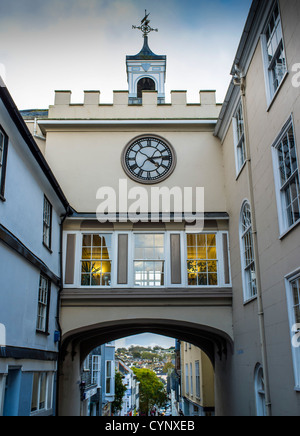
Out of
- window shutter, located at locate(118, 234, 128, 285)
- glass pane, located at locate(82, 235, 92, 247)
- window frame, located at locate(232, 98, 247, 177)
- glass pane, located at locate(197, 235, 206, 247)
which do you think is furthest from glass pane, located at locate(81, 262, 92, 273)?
window frame, located at locate(232, 98, 247, 177)

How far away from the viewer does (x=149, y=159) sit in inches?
621

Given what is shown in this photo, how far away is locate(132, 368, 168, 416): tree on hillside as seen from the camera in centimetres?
7312

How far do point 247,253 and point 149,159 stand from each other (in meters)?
5.06

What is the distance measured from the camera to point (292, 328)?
8742 mm

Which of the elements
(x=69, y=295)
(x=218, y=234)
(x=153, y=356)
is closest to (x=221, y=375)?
(x=218, y=234)

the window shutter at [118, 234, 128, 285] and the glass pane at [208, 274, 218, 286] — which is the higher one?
the window shutter at [118, 234, 128, 285]

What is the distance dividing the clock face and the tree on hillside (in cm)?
6386

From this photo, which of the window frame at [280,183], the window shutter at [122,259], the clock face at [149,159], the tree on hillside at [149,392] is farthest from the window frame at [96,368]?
the tree on hillside at [149,392]

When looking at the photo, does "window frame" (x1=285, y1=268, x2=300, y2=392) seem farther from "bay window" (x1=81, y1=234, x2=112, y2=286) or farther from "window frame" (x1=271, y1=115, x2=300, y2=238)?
"bay window" (x1=81, y1=234, x2=112, y2=286)

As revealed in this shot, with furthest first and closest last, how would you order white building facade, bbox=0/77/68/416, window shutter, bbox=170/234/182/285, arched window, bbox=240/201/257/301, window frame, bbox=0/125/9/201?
window shutter, bbox=170/234/182/285 < arched window, bbox=240/201/257/301 < white building facade, bbox=0/77/68/416 < window frame, bbox=0/125/9/201

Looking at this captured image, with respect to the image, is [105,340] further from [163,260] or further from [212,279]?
[212,279]

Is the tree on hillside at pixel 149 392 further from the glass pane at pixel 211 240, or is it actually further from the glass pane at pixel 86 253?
the glass pane at pixel 211 240

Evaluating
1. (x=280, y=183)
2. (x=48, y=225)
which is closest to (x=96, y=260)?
(x=48, y=225)

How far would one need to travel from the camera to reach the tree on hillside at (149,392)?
2879 inches
